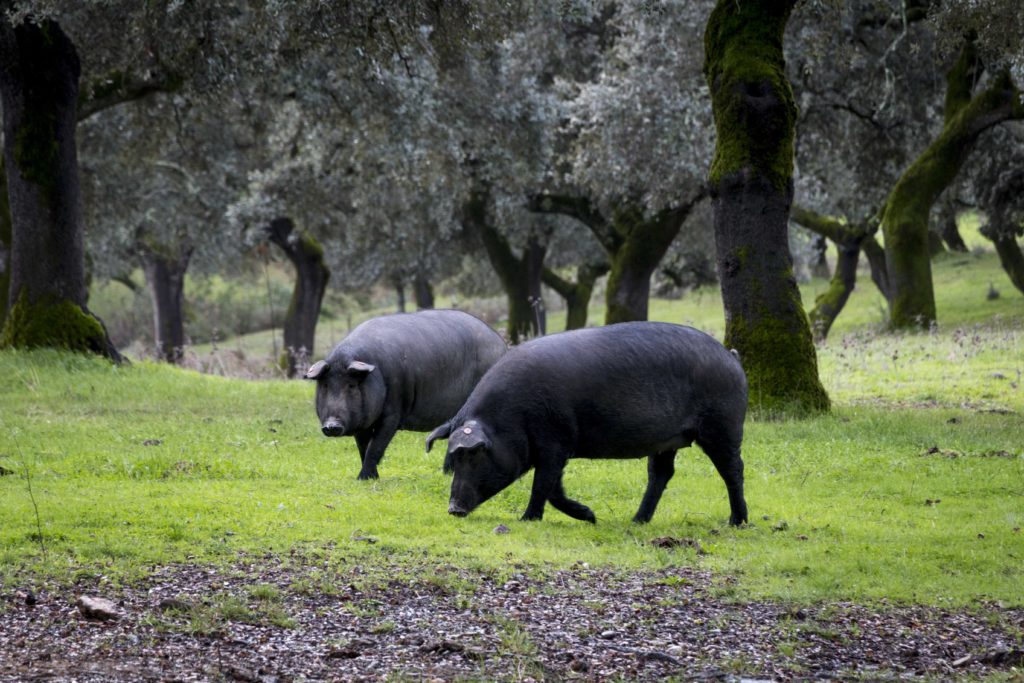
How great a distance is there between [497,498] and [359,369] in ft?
6.74

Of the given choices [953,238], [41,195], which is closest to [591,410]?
[41,195]

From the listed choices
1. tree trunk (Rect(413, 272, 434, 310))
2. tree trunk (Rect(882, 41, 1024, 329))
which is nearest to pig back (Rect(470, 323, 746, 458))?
tree trunk (Rect(882, 41, 1024, 329))

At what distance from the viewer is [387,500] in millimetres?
10992

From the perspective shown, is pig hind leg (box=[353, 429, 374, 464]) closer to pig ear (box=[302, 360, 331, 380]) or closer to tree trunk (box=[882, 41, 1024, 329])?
pig ear (box=[302, 360, 331, 380])

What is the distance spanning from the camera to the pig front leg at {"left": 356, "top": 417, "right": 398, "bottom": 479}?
40.9ft

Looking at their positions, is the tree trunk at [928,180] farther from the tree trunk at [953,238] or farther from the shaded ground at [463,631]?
the shaded ground at [463,631]

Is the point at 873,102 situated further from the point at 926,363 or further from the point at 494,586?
the point at 494,586

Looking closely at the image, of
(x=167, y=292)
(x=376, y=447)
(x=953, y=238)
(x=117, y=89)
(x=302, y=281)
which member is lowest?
(x=376, y=447)

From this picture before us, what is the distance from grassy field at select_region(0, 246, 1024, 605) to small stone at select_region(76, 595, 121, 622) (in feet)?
2.65

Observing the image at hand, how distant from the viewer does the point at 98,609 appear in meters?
7.06

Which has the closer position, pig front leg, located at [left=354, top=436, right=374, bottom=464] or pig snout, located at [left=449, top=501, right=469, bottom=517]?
pig snout, located at [left=449, top=501, right=469, bottom=517]

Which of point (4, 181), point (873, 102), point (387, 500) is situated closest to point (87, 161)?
point (4, 181)

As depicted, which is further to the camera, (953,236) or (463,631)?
(953,236)

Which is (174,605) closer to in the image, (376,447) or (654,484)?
(654,484)
